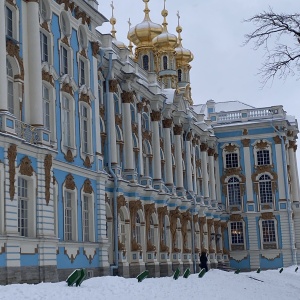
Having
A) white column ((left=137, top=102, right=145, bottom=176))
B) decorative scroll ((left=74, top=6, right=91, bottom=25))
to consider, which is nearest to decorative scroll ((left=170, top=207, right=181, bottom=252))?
white column ((left=137, top=102, right=145, bottom=176))

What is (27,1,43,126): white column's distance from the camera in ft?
74.4

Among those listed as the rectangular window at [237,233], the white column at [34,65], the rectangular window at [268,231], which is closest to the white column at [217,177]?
the rectangular window at [237,233]

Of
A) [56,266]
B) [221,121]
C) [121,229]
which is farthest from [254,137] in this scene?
[56,266]

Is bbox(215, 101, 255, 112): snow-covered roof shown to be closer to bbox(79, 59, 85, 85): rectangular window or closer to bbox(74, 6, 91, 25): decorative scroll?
bbox(74, 6, 91, 25): decorative scroll

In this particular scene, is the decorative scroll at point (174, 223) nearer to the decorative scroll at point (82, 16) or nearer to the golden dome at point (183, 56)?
the decorative scroll at point (82, 16)

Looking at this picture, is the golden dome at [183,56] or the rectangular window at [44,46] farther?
the golden dome at [183,56]

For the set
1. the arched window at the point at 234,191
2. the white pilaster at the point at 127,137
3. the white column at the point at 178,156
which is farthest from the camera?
the arched window at the point at 234,191

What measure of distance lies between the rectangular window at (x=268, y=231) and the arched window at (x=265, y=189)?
1.73m

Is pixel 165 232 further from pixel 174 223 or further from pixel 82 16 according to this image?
pixel 82 16

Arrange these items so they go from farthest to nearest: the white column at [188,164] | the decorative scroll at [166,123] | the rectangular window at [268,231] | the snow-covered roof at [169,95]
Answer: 1. the rectangular window at [268,231]
2. the white column at [188,164]
3. the snow-covered roof at [169,95]
4. the decorative scroll at [166,123]

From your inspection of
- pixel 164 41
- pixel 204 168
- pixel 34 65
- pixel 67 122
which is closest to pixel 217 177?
pixel 204 168

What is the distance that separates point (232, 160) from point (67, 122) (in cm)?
2991

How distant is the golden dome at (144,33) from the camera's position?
2076 inches

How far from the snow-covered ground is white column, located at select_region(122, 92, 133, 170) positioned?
8.31 m
